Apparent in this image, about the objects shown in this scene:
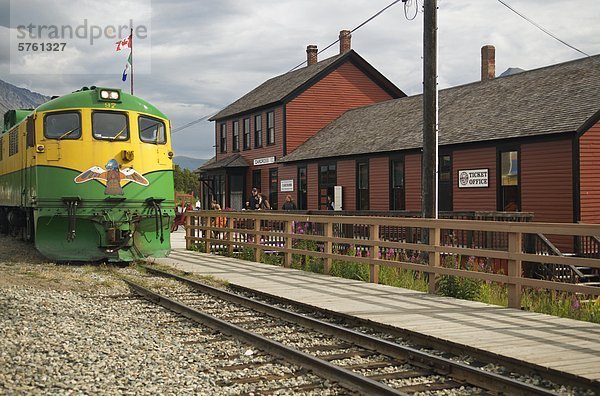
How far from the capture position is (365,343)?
23.3ft

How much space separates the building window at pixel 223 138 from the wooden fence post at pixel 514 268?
32.0 m

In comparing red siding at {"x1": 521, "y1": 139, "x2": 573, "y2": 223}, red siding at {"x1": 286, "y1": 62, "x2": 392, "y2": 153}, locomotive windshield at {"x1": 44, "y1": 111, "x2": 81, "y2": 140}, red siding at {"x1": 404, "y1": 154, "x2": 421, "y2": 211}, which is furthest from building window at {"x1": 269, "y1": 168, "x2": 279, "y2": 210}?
locomotive windshield at {"x1": 44, "y1": 111, "x2": 81, "y2": 140}

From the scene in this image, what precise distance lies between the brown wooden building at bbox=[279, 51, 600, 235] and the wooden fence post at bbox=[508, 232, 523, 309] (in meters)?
9.42

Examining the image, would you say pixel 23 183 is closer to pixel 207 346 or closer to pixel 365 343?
pixel 207 346

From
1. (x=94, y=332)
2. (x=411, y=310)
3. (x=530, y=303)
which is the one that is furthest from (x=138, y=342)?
(x=530, y=303)

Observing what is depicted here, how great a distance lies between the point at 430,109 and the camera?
12.0 metres

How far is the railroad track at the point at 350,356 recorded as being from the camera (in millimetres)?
5523

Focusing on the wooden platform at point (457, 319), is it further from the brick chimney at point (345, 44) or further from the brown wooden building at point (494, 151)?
the brick chimney at point (345, 44)

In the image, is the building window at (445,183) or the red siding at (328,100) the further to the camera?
the red siding at (328,100)

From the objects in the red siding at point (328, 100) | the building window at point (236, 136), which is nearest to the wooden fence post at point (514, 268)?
the red siding at point (328, 100)

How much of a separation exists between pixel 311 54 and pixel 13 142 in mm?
24477

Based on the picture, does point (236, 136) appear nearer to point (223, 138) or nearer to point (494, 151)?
point (223, 138)

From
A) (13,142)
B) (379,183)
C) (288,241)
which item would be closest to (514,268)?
(288,241)

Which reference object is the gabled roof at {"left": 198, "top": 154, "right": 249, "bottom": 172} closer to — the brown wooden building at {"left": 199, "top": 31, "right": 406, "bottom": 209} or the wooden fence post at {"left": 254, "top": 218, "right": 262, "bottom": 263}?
the brown wooden building at {"left": 199, "top": 31, "right": 406, "bottom": 209}
